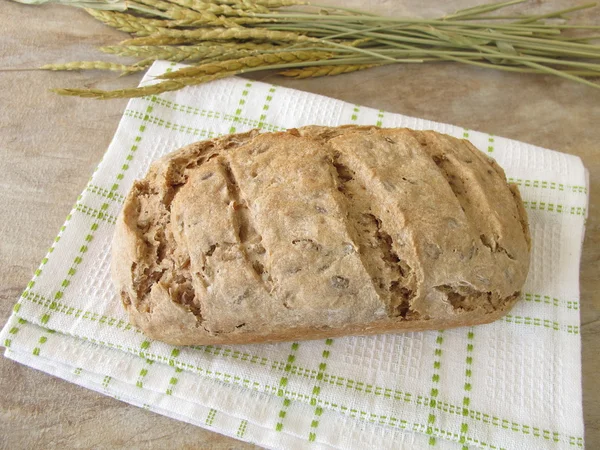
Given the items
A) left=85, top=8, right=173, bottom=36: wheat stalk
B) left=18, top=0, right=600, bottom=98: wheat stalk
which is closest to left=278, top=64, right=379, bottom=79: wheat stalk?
left=18, top=0, right=600, bottom=98: wheat stalk

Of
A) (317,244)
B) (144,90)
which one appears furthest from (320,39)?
(317,244)

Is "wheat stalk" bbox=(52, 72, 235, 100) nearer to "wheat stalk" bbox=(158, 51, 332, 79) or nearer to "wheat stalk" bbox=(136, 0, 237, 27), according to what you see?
"wheat stalk" bbox=(158, 51, 332, 79)

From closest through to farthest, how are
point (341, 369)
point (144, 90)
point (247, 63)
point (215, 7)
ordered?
point (341, 369), point (144, 90), point (247, 63), point (215, 7)

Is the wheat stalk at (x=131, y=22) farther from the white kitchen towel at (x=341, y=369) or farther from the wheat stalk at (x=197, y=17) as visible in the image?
the white kitchen towel at (x=341, y=369)

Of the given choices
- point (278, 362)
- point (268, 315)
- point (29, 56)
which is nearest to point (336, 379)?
point (278, 362)

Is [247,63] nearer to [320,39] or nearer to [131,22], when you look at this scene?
[320,39]

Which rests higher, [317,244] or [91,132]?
[317,244]
